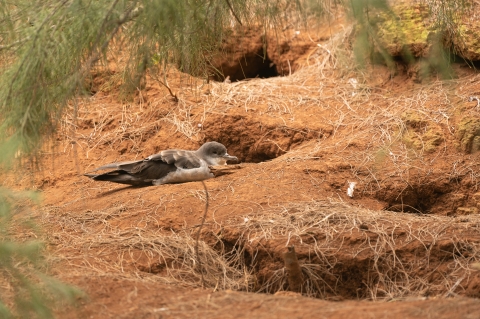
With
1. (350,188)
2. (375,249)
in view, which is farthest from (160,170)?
(375,249)

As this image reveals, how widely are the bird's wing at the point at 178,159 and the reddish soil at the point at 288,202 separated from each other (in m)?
0.36

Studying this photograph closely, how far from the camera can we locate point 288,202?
6168 mm

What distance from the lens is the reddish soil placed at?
14.9 feet

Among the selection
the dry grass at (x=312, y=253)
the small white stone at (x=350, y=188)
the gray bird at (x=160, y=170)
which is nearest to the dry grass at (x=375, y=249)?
the dry grass at (x=312, y=253)

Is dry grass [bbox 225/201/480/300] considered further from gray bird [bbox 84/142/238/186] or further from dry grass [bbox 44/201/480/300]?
gray bird [bbox 84/142/238/186]

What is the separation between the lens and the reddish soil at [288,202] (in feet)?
14.9

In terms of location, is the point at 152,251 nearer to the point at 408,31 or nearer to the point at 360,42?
the point at 360,42

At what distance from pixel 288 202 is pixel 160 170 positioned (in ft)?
5.00

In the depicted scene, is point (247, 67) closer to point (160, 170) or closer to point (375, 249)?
point (160, 170)

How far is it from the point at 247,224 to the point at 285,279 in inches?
25.0

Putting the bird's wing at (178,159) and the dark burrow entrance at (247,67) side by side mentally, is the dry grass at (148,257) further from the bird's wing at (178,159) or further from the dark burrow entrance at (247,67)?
the dark burrow entrance at (247,67)

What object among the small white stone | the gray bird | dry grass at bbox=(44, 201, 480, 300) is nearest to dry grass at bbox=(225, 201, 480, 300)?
dry grass at bbox=(44, 201, 480, 300)

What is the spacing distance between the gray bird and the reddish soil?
0.18 metres


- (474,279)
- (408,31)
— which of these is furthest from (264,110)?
(474,279)
